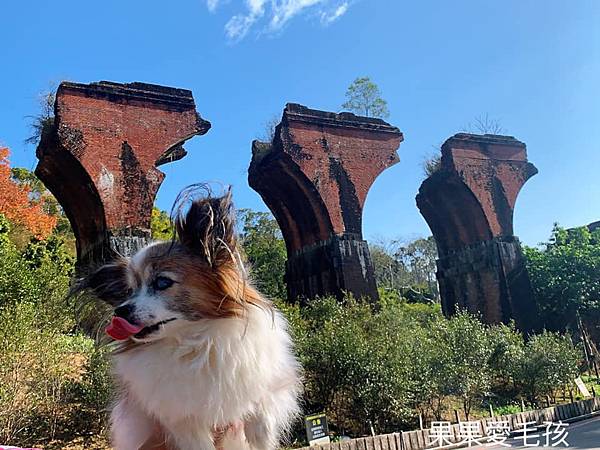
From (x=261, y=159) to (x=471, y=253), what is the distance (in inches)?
368

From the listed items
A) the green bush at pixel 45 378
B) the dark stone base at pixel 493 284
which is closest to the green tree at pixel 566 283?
the dark stone base at pixel 493 284

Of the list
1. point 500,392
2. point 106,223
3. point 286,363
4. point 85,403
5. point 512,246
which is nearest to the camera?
point 286,363

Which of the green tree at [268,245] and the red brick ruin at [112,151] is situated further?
the green tree at [268,245]

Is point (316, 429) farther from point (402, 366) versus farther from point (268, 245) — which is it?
point (268, 245)

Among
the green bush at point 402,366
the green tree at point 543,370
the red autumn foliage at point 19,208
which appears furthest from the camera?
the red autumn foliage at point 19,208

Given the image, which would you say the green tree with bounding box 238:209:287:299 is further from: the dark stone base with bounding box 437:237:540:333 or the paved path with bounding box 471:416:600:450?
the paved path with bounding box 471:416:600:450

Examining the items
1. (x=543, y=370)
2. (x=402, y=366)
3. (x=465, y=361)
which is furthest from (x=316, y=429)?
(x=543, y=370)

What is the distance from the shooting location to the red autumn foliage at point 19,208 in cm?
2683

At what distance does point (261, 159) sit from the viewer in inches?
709

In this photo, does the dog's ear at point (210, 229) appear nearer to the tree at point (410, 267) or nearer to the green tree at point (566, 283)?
the green tree at point (566, 283)

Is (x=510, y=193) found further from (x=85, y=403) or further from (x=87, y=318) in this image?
(x=87, y=318)

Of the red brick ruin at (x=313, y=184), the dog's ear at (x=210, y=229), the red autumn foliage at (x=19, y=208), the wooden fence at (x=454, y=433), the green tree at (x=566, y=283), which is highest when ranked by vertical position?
the red autumn foliage at (x=19, y=208)

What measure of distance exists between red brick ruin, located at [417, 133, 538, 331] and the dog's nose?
1962 centimetres

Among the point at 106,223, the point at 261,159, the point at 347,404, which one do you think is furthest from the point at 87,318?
the point at 261,159
